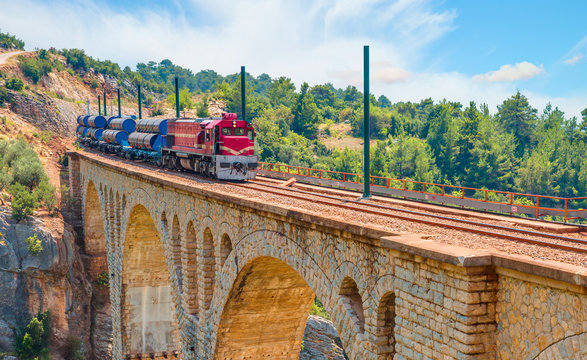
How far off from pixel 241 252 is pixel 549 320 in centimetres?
1042

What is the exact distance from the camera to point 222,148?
88.0ft

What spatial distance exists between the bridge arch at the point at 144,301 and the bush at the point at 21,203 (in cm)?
1276

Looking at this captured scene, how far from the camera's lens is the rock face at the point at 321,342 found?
45.9 m

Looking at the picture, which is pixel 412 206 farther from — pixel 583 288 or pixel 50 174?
pixel 50 174

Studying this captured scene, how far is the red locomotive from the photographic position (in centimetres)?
2662

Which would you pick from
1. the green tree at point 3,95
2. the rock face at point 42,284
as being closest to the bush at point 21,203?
the rock face at point 42,284

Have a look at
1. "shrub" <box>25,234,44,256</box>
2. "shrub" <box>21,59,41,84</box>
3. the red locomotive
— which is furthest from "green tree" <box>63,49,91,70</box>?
the red locomotive

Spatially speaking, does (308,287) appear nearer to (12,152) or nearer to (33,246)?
(33,246)

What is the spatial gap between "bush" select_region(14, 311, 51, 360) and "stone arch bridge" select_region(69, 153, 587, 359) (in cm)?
878

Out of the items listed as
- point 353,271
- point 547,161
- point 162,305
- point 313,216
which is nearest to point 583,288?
point 353,271

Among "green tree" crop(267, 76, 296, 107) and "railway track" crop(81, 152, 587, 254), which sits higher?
"green tree" crop(267, 76, 296, 107)

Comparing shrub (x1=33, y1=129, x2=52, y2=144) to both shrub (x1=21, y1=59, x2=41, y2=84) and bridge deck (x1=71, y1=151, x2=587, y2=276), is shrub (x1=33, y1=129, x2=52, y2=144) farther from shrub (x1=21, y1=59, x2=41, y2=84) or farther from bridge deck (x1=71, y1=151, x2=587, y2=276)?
bridge deck (x1=71, y1=151, x2=587, y2=276)

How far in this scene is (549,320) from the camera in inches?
284

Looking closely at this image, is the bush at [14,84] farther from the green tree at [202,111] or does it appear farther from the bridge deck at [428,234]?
the bridge deck at [428,234]
